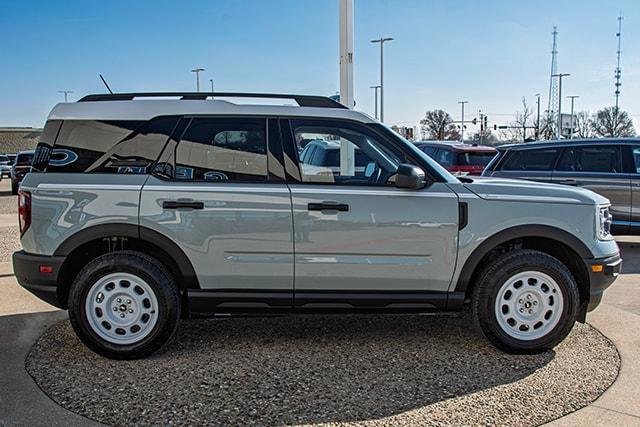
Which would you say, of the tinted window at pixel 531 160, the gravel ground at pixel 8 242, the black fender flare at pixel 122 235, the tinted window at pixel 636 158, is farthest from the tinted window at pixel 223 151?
the tinted window at pixel 636 158

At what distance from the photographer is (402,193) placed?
165 inches

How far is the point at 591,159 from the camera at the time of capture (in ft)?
29.3

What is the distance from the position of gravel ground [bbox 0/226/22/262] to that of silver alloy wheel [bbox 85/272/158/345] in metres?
4.80

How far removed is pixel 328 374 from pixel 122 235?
5.95ft

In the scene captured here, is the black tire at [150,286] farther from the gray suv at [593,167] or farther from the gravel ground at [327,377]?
the gray suv at [593,167]

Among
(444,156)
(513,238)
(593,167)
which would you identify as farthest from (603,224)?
(444,156)

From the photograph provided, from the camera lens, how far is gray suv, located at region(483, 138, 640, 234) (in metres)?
8.70

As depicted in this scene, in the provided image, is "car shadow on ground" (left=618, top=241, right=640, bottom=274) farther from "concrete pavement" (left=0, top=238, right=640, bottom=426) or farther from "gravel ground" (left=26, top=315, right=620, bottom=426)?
"gravel ground" (left=26, top=315, right=620, bottom=426)

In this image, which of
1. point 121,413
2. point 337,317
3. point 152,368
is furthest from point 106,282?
point 337,317

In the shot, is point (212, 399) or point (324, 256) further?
point (324, 256)

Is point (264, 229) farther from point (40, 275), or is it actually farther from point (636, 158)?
point (636, 158)

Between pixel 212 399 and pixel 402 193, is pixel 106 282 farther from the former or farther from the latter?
pixel 402 193

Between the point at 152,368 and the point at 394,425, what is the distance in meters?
1.84

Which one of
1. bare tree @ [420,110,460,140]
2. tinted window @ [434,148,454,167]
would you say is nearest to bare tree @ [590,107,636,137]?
bare tree @ [420,110,460,140]
